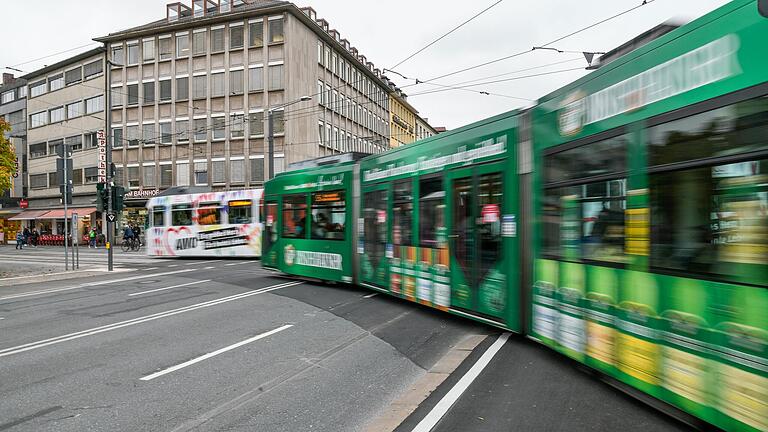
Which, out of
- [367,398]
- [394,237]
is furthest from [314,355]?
[394,237]

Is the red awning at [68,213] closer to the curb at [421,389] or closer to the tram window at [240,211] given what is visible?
the tram window at [240,211]

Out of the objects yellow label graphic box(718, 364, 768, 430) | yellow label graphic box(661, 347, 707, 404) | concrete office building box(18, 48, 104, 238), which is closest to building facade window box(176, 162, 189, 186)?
concrete office building box(18, 48, 104, 238)

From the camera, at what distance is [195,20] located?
43.3 meters

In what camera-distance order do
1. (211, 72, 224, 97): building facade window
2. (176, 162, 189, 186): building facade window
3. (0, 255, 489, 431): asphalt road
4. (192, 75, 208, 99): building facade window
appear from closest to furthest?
1. (0, 255, 489, 431): asphalt road
2. (211, 72, 224, 97): building facade window
3. (192, 75, 208, 99): building facade window
4. (176, 162, 189, 186): building facade window

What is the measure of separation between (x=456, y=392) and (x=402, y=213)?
5.16m

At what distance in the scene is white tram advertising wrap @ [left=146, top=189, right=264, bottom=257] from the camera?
80.4 ft

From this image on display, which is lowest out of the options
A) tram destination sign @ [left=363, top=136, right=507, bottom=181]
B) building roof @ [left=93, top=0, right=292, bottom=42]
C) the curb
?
the curb

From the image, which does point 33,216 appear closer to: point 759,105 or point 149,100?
point 149,100

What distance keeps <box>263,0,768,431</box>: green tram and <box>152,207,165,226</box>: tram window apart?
21780mm

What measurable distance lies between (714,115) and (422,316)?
20.8 ft

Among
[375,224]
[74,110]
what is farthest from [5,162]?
[74,110]

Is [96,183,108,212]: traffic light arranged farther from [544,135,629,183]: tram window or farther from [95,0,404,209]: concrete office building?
[544,135,629,183]: tram window

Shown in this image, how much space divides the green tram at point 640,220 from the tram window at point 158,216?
2178 cm

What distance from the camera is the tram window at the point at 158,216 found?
89.1ft
